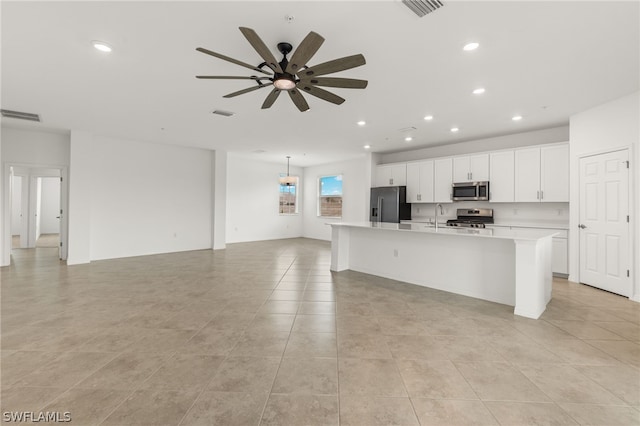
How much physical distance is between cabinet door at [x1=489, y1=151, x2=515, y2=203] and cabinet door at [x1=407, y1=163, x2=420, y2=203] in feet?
5.30

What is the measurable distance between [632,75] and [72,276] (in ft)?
28.4

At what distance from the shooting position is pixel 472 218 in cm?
613

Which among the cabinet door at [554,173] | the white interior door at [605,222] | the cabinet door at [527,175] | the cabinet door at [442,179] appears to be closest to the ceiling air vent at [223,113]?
the cabinet door at [442,179]

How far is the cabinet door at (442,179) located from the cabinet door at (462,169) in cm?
9

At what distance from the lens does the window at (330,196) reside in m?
9.55

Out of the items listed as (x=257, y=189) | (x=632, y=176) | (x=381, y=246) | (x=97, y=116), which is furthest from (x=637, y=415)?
(x=257, y=189)

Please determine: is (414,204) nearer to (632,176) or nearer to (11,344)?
(632,176)

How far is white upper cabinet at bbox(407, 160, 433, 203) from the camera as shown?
264 inches

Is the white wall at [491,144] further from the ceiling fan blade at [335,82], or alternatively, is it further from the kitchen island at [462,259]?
the ceiling fan blade at [335,82]

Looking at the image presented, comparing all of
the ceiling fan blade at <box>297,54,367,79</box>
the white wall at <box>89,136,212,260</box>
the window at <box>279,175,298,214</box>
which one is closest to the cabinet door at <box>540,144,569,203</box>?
the ceiling fan blade at <box>297,54,367,79</box>

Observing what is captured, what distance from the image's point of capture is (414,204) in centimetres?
735

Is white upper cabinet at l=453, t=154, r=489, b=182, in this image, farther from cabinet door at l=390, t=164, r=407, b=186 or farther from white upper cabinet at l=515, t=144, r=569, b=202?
cabinet door at l=390, t=164, r=407, b=186

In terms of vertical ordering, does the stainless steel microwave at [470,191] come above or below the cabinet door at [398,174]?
below

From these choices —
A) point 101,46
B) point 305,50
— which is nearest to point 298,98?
point 305,50
